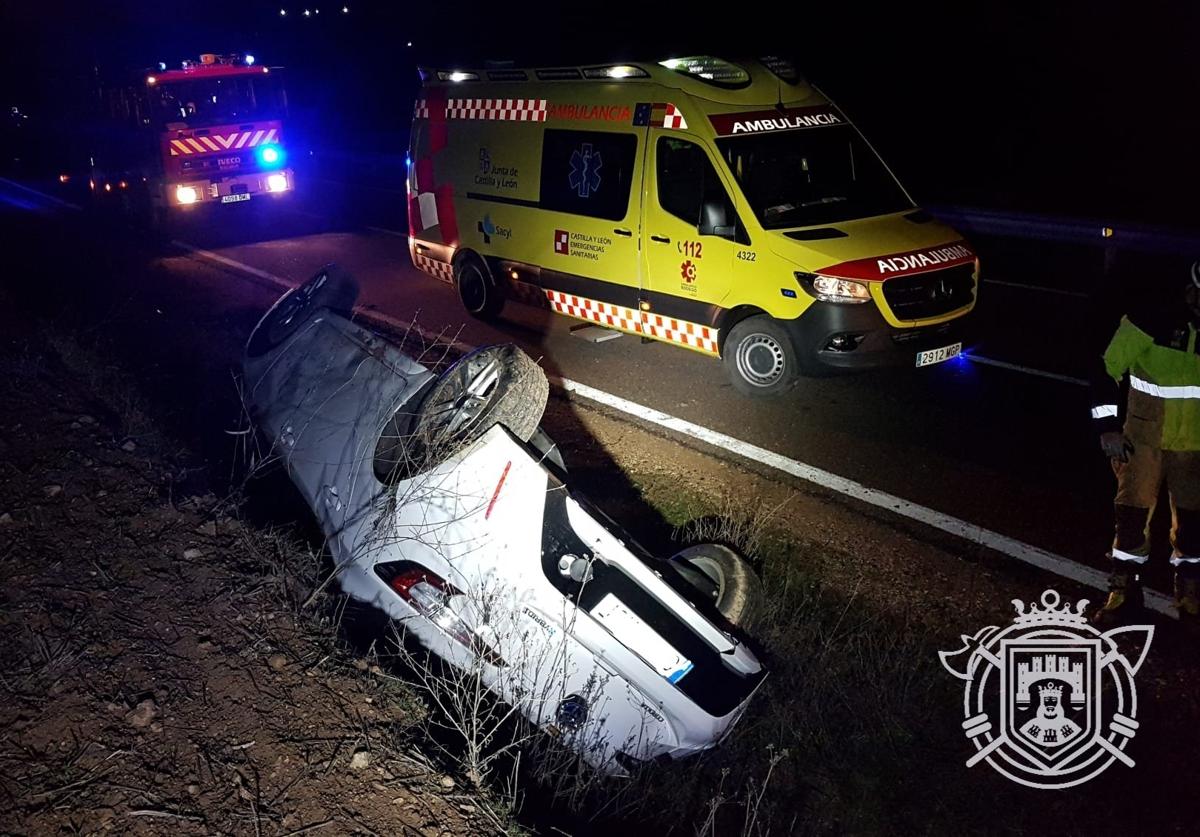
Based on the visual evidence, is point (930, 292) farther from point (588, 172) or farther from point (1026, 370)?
point (588, 172)

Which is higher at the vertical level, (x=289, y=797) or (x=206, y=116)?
(x=206, y=116)

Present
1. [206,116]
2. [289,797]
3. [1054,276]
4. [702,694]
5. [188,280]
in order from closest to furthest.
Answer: [289,797]
[702,694]
[1054,276]
[188,280]
[206,116]

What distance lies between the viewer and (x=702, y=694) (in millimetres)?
3188

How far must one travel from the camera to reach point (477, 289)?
9312 mm

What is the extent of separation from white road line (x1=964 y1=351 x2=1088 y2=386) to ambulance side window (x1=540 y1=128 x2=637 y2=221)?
3.25 meters

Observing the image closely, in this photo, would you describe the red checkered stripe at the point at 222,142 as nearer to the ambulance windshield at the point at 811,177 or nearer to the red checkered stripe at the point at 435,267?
the red checkered stripe at the point at 435,267

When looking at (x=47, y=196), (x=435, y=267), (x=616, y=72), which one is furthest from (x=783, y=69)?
(x=47, y=196)

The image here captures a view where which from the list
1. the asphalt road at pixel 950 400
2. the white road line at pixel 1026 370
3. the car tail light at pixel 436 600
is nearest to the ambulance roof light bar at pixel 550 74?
the asphalt road at pixel 950 400

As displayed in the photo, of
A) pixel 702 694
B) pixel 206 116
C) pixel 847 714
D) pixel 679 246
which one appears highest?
pixel 206 116

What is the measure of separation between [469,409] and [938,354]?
14.7 feet

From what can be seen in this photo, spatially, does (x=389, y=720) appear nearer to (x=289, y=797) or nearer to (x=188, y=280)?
(x=289, y=797)

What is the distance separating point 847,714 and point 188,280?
1023 centimetres

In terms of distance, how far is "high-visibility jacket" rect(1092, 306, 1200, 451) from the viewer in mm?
3922

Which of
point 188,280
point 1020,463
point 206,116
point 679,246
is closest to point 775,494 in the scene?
point 1020,463
